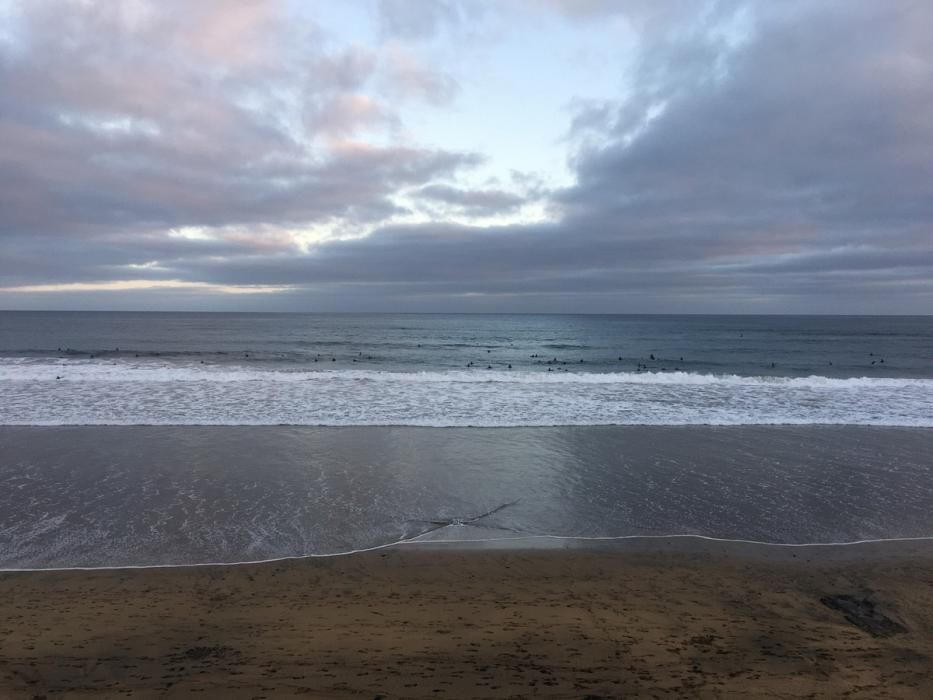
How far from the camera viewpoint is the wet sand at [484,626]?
4.01m

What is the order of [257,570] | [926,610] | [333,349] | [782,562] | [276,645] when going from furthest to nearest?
[333,349]
[782,562]
[257,570]
[926,610]
[276,645]

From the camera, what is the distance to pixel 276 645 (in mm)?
4449

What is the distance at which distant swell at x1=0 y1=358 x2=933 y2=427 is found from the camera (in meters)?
14.2

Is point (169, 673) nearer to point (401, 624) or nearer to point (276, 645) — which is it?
point (276, 645)

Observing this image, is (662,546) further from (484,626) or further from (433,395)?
(433,395)

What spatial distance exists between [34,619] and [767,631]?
712 centimetres

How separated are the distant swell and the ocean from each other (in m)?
0.12

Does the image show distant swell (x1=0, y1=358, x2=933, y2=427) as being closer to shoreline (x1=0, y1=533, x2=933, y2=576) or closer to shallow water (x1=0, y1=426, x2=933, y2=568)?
shallow water (x1=0, y1=426, x2=933, y2=568)

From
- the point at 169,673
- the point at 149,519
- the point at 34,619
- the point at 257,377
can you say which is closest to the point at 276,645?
the point at 169,673

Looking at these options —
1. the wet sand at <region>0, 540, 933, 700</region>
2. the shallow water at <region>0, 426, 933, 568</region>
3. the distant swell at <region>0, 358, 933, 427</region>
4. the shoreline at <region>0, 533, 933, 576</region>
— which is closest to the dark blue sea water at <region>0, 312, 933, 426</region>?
the distant swell at <region>0, 358, 933, 427</region>

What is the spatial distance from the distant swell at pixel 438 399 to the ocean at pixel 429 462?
4.9 inches

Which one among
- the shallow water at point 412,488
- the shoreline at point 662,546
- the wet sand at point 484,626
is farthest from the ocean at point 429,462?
the wet sand at point 484,626

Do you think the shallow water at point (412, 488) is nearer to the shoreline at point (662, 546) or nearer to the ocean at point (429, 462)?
the ocean at point (429, 462)

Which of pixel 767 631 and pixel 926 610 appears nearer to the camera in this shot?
pixel 767 631
